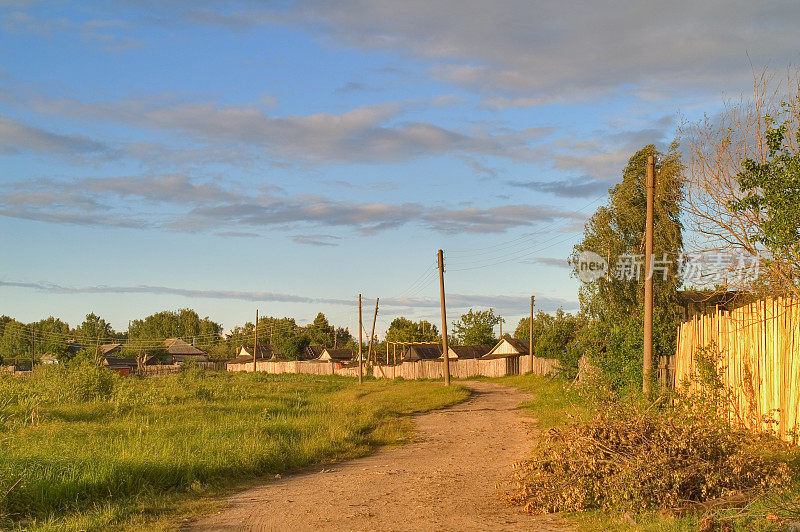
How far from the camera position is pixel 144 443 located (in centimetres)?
1241

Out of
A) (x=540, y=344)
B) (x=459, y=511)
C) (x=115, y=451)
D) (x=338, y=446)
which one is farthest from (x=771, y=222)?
(x=540, y=344)

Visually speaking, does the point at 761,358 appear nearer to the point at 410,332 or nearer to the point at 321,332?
the point at 410,332

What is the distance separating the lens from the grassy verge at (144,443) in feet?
27.8

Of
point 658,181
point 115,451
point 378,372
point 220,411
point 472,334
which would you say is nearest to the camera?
point 115,451

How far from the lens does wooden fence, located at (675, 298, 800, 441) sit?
10648 millimetres

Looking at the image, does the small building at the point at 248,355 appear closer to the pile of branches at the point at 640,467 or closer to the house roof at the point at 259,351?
the house roof at the point at 259,351

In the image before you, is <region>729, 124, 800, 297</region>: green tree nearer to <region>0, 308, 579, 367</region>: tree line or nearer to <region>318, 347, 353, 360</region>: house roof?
<region>0, 308, 579, 367</region>: tree line

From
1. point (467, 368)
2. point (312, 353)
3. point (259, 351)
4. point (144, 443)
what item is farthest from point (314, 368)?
point (144, 443)

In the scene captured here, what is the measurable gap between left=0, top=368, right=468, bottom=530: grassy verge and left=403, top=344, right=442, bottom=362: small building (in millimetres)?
44384

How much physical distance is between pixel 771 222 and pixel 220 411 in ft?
48.2

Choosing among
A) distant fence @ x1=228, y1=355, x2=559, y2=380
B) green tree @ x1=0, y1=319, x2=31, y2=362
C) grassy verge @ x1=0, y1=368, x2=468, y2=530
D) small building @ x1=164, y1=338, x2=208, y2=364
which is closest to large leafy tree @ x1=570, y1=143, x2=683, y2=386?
grassy verge @ x1=0, y1=368, x2=468, y2=530

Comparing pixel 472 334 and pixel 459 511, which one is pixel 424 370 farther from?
pixel 459 511

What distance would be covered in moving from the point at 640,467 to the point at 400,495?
3.18 meters

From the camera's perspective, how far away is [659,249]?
2891 centimetres
